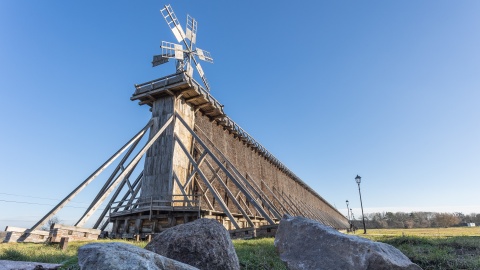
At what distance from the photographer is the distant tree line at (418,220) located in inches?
2970

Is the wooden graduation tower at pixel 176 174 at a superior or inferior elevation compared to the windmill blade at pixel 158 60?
inferior

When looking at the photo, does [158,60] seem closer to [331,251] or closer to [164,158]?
[164,158]

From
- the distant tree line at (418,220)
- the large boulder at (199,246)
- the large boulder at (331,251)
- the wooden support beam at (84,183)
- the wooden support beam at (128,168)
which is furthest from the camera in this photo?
the distant tree line at (418,220)

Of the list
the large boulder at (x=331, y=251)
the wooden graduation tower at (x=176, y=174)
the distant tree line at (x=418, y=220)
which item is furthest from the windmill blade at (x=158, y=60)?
the distant tree line at (x=418, y=220)

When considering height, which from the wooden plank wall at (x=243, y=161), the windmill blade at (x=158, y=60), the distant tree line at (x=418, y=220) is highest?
the windmill blade at (x=158, y=60)

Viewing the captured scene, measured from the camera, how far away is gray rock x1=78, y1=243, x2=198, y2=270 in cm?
258

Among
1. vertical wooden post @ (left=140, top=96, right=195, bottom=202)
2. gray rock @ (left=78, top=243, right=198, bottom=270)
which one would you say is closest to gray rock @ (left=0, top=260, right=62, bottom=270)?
gray rock @ (left=78, top=243, right=198, bottom=270)

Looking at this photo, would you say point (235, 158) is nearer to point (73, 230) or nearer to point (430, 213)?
point (73, 230)

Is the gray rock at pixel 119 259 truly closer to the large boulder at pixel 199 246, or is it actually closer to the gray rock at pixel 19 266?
the gray rock at pixel 19 266

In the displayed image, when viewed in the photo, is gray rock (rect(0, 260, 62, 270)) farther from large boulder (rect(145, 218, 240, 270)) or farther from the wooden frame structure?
the wooden frame structure

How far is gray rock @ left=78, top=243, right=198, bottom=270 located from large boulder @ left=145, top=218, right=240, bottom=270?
186 centimetres

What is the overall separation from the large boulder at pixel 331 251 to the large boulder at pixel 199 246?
163 centimetres

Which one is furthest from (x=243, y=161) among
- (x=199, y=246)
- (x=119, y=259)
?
(x=119, y=259)

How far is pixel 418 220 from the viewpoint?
89.7m
